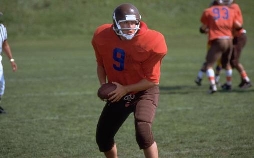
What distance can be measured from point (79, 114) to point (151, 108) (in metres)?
3.60

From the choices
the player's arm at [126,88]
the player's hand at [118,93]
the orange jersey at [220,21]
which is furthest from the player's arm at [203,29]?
the player's hand at [118,93]

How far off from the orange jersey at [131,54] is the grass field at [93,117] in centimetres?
125

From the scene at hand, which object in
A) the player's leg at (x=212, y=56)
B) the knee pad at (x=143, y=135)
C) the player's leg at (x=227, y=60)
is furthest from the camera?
the player's leg at (x=227, y=60)

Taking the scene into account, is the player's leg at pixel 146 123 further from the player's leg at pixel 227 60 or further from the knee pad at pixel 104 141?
the player's leg at pixel 227 60

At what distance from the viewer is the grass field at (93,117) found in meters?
6.02

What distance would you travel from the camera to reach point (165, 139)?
21.4 ft

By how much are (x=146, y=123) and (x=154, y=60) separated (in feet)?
1.87

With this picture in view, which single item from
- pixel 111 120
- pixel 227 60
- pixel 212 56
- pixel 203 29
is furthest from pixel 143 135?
pixel 227 60

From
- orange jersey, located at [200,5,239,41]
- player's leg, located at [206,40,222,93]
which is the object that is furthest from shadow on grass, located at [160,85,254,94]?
orange jersey, located at [200,5,239,41]

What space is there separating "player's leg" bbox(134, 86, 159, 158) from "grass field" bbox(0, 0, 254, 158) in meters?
1.09

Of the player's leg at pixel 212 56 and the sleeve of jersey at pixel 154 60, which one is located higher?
the sleeve of jersey at pixel 154 60

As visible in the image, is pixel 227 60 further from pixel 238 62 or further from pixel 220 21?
pixel 220 21

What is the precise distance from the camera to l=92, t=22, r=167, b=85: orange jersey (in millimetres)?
4699

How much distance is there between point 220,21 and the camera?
10.1 meters
